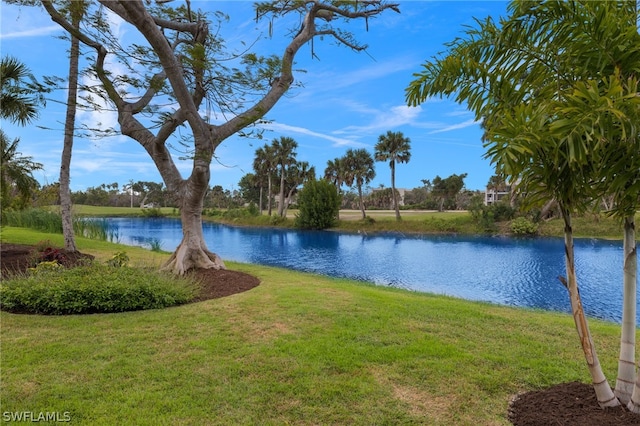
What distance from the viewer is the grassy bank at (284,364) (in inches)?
107

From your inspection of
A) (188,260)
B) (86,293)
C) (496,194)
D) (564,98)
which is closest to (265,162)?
(496,194)

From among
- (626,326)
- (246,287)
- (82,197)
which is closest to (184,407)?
(626,326)

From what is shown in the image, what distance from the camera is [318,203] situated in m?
37.8

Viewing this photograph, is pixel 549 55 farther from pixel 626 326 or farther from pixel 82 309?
pixel 82 309

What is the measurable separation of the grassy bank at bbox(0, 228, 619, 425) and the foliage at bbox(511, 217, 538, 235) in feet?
98.1

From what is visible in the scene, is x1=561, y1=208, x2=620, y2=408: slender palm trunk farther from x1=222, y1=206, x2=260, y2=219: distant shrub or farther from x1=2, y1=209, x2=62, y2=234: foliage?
x1=222, y1=206, x2=260, y2=219: distant shrub

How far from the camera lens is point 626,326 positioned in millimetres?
2549

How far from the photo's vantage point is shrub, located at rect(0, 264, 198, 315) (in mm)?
5227

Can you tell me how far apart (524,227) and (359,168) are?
18271 millimetres

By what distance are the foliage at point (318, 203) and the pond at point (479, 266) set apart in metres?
10.6

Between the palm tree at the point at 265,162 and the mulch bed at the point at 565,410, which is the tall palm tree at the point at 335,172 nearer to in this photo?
the palm tree at the point at 265,162

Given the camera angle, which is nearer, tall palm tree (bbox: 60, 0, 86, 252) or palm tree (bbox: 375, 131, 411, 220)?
tall palm tree (bbox: 60, 0, 86, 252)

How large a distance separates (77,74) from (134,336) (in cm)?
806

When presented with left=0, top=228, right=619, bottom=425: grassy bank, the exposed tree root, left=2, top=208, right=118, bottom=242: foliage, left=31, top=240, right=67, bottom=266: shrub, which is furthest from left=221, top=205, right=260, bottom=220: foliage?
left=0, top=228, right=619, bottom=425: grassy bank
